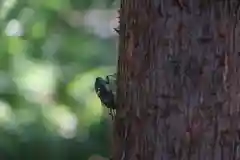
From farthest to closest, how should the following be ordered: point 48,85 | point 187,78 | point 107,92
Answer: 1. point 48,85
2. point 107,92
3. point 187,78

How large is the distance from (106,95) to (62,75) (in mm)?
1186

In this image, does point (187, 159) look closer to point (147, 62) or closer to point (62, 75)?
point (147, 62)

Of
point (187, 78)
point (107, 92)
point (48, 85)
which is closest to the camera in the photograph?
point (187, 78)

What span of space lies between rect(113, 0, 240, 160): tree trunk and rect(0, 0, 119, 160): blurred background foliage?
1190 millimetres

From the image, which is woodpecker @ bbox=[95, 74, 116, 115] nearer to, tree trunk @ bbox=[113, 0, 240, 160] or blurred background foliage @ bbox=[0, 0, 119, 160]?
tree trunk @ bbox=[113, 0, 240, 160]

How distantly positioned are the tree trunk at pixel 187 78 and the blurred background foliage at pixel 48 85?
1190 millimetres

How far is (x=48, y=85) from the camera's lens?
109 inches

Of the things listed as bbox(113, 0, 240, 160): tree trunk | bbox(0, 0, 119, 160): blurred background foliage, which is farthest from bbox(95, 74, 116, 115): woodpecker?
bbox(0, 0, 119, 160): blurred background foliage

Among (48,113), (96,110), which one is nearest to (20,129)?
(48,113)

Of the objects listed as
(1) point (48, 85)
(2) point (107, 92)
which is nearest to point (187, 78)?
(2) point (107, 92)

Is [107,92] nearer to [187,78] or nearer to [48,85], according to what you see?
[187,78]

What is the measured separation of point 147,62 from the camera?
4.96 feet

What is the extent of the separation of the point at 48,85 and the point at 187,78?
4.42 feet

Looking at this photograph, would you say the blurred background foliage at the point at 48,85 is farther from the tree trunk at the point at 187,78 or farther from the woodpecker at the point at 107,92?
the tree trunk at the point at 187,78
